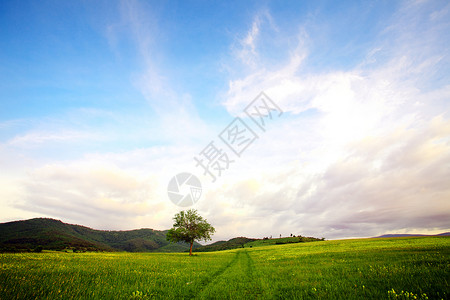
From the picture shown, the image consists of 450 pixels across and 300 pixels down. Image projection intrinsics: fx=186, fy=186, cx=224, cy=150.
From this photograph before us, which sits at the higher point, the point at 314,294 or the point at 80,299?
the point at 80,299

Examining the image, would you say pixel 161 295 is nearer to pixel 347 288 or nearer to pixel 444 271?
pixel 347 288

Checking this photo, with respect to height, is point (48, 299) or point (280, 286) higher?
point (48, 299)

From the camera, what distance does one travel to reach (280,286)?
31.5 feet

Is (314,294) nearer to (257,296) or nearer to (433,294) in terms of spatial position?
(257,296)

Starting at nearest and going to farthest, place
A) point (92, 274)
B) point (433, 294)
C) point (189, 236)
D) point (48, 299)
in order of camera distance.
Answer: point (48, 299) → point (433, 294) → point (92, 274) → point (189, 236)

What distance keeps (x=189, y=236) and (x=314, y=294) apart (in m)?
53.9

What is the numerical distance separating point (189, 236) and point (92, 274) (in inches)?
1913

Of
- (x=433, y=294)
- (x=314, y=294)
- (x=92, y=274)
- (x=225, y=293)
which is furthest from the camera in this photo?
(x=92, y=274)

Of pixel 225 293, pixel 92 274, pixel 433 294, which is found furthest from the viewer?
pixel 92 274

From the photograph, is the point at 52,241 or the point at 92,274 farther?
the point at 52,241

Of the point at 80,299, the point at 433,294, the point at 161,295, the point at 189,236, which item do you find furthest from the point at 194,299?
the point at 189,236

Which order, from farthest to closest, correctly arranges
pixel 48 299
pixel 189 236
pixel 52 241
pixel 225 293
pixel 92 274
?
pixel 52 241, pixel 189 236, pixel 92 274, pixel 225 293, pixel 48 299

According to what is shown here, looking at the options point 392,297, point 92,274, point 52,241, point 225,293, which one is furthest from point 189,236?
point 52,241

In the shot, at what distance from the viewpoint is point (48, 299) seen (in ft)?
19.9
